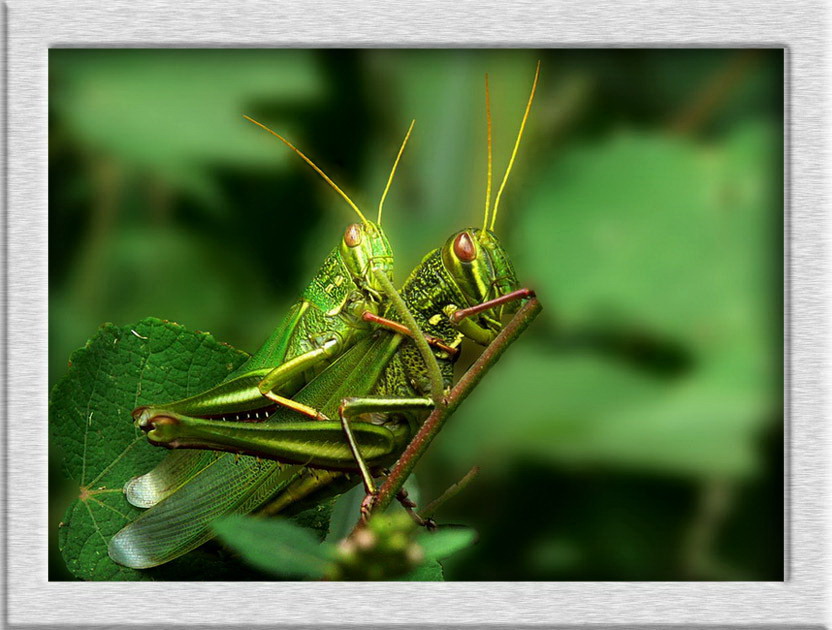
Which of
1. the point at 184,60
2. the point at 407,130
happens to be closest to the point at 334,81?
the point at 407,130

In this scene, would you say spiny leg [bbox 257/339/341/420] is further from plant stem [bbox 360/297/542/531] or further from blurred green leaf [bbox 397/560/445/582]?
blurred green leaf [bbox 397/560/445/582]

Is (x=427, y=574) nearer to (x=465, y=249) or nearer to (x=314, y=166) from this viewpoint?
(x=465, y=249)

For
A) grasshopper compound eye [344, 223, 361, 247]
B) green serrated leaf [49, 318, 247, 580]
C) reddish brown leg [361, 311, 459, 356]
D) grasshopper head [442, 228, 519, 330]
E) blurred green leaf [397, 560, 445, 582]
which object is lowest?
blurred green leaf [397, 560, 445, 582]

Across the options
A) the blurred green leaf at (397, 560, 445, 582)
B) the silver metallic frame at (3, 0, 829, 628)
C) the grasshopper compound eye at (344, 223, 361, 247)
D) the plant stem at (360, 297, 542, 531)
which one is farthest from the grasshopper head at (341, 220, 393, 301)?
the blurred green leaf at (397, 560, 445, 582)

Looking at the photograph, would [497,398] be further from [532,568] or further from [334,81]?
[334,81]

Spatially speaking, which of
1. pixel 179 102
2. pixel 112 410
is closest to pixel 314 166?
pixel 179 102

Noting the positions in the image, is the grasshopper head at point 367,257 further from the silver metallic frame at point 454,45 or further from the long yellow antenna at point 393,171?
the silver metallic frame at point 454,45

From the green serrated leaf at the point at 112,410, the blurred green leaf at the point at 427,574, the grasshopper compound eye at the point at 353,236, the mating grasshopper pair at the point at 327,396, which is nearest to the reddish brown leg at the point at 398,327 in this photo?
the mating grasshopper pair at the point at 327,396
